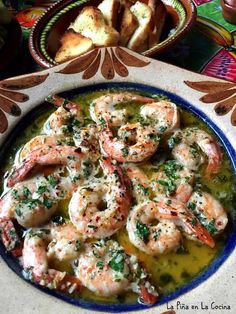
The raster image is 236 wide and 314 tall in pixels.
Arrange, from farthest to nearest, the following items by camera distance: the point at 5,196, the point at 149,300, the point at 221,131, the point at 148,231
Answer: the point at 221,131, the point at 5,196, the point at 148,231, the point at 149,300

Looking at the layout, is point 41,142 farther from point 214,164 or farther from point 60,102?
point 214,164

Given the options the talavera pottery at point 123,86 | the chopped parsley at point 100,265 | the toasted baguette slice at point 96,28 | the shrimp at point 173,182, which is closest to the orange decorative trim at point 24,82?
the talavera pottery at point 123,86

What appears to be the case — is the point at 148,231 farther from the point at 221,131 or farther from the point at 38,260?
the point at 221,131

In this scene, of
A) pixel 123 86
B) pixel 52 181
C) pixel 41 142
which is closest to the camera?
pixel 52 181

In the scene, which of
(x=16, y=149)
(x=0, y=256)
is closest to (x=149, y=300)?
(x=0, y=256)

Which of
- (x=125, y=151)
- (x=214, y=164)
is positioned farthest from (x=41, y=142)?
(x=214, y=164)

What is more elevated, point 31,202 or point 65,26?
point 65,26
